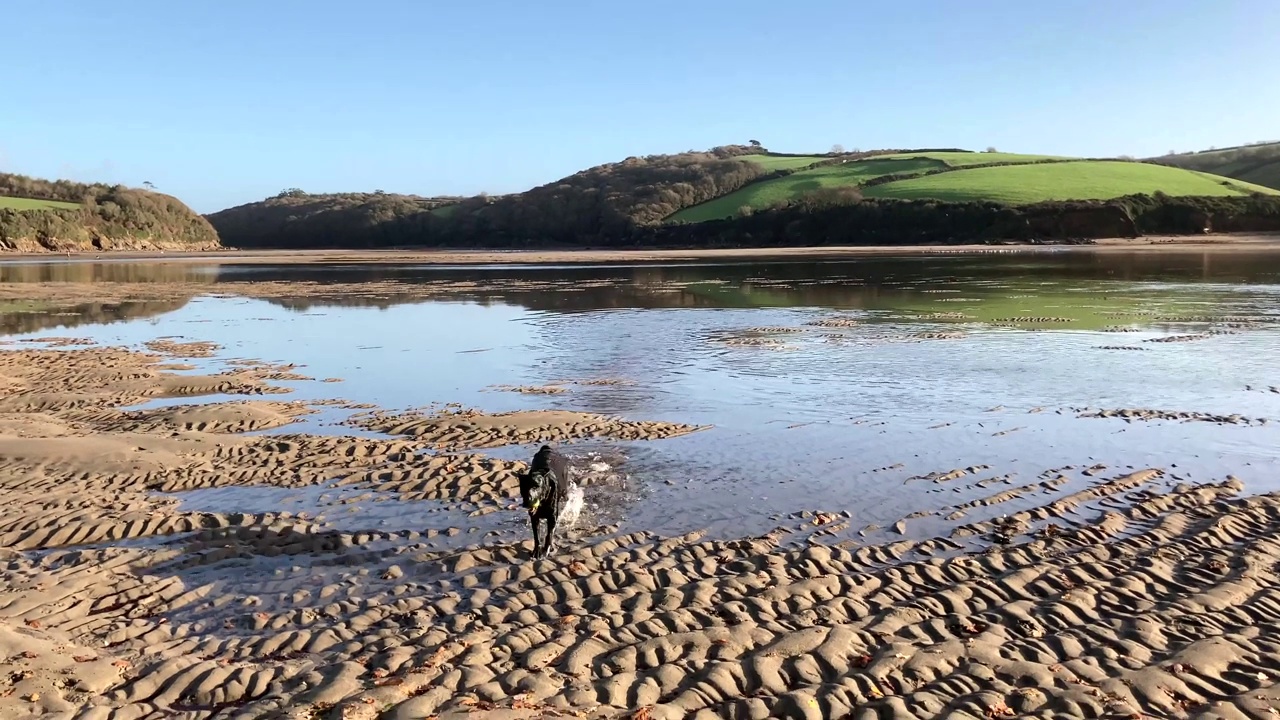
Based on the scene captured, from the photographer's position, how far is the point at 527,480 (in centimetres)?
887

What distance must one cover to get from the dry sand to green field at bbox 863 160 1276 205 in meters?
97.0

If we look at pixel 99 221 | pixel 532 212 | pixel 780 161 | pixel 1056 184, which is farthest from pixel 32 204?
pixel 1056 184

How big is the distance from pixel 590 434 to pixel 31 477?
25.9ft

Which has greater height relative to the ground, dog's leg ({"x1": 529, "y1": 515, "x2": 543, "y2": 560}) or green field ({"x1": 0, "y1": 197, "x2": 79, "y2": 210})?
green field ({"x1": 0, "y1": 197, "x2": 79, "y2": 210})

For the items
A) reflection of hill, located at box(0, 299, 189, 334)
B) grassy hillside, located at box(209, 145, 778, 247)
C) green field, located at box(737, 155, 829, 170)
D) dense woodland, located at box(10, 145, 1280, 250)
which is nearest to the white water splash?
reflection of hill, located at box(0, 299, 189, 334)

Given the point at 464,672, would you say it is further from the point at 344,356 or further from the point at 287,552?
the point at 344,356

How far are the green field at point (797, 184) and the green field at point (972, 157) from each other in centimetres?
277

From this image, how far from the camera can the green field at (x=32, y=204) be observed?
101 m

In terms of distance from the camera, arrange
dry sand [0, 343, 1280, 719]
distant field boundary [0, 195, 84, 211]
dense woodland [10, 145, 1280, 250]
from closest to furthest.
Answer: dry sand [0, 343, 1280, 719]
dense woodland [10, 145, 1280, 250]
distant field boundary [0, 195, 84, 211]

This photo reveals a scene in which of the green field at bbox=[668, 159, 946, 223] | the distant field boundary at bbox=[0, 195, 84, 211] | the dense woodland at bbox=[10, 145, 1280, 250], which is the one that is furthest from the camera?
the green field at bbox=[668, 159, 946, 223]

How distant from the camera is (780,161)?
151 metres

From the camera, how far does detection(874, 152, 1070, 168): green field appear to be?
123688 mm

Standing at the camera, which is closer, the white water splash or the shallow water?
the white water splash

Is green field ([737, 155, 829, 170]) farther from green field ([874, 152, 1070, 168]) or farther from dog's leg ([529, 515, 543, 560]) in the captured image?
dog's leg ([529, 515, 543, 560])
